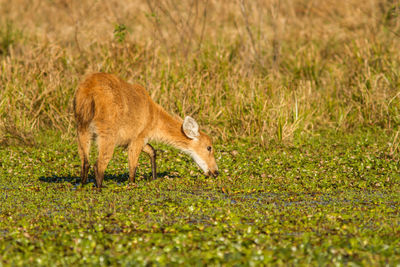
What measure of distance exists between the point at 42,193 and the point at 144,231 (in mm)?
2679

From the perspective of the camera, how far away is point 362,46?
15.6 m

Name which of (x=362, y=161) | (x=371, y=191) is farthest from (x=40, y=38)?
(x=371, y=191)

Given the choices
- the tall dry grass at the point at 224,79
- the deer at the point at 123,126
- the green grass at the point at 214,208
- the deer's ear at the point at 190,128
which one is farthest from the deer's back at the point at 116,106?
the tall dry grass at the point at 224,79

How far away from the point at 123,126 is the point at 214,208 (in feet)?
6.88

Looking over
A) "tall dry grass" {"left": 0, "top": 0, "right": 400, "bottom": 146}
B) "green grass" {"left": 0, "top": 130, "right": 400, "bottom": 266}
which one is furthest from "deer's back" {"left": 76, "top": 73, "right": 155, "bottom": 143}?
"tall dry grass" {"left": 0, "top": 0, "right": 400, "bottom": 146}

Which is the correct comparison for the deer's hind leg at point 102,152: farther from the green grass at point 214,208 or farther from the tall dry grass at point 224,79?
the tall dry grass at point 224,79

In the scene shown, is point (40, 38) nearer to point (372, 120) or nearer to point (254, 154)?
point (254, 154)

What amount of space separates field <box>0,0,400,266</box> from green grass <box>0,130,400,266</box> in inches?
1.0

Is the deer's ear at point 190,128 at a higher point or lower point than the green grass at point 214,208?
higher

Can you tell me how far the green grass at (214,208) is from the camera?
5.38 meters

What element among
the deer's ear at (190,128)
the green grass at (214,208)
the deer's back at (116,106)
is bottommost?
the green grass at (214,208)

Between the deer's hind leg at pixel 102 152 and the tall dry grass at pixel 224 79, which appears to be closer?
the deer's hind leg at pixel 102 152

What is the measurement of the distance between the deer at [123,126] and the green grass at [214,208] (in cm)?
39

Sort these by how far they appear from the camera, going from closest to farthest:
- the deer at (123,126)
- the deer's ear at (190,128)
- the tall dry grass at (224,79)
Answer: the deer at (123,126)
the deer's ear at (190,128)
the tall dry grass at (224,79)
